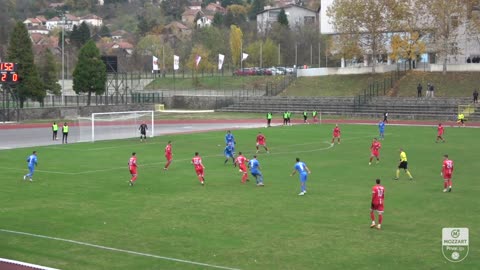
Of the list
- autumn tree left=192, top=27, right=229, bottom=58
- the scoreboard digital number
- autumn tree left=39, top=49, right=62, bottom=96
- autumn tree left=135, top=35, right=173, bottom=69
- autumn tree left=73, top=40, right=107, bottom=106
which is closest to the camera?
the scoreboard digital number

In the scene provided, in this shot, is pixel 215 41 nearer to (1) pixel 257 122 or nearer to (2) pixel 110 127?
(1) pixel 257 122

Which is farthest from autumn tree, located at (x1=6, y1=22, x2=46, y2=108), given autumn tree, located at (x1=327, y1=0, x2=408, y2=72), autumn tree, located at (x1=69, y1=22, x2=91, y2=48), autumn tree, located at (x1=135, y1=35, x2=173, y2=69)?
autumn tree, located at (x1=69, y1=22, x2=91, y2=48)

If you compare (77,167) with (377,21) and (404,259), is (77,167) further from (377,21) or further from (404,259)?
(377,21)

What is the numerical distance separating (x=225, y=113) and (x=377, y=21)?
78.7 ft

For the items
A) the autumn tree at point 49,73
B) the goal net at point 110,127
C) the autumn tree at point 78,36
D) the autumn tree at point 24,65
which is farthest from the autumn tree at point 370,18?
the autumn tree at point 78,36

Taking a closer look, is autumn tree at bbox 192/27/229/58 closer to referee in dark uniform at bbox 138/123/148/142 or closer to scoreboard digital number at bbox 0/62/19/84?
scoreboard digital number at bbox 0/62/19/84

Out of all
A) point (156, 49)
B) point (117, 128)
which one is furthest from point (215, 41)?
point (117, 128)

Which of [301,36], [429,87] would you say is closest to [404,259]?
[429,87]

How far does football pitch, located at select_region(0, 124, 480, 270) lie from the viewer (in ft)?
63.3

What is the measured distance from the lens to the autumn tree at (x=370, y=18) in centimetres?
9156

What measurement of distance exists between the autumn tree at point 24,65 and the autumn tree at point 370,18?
131ft

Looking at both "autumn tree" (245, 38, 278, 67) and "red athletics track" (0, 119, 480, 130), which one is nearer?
"red athletics track" (0, 119, 480, 130)

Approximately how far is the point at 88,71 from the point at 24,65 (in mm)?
8107

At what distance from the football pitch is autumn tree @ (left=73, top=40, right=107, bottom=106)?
39754 mm
